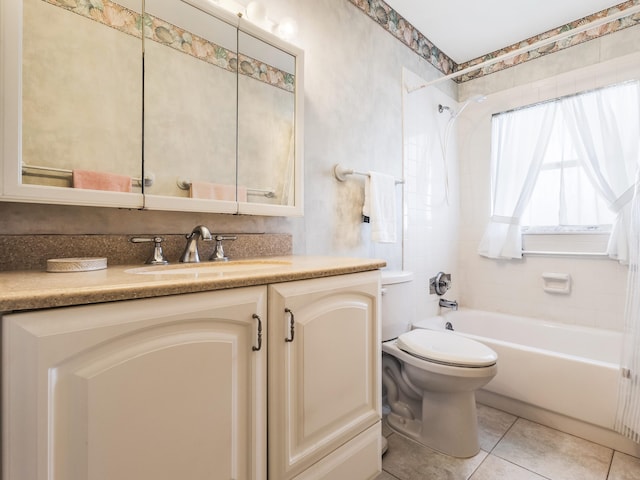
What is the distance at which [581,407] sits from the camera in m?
1.62

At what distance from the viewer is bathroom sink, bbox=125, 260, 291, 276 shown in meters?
1.01

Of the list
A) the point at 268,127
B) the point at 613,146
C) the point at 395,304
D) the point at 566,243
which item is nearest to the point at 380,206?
the point at 395,304

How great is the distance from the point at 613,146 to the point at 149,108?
103 inches

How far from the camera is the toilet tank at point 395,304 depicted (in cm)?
173

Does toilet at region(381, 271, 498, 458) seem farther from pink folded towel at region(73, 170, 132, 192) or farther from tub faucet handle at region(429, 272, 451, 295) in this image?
pink folded towel at region(73, 170, 132, 192)

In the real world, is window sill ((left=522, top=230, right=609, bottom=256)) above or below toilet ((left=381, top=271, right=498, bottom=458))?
above

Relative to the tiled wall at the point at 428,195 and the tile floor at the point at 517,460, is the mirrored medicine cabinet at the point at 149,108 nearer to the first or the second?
the tiled wall at the point at 428,195

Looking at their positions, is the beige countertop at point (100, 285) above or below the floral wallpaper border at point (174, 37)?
below

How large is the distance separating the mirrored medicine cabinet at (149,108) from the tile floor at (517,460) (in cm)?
124

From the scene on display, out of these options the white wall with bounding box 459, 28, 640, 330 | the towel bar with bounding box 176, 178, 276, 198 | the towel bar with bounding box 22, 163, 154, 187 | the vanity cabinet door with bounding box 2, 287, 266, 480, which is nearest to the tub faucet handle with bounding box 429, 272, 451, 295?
the white wall with bounding box 459, 28, 640, 330

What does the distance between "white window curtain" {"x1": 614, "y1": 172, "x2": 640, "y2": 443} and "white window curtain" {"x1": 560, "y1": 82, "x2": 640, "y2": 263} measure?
0.65m

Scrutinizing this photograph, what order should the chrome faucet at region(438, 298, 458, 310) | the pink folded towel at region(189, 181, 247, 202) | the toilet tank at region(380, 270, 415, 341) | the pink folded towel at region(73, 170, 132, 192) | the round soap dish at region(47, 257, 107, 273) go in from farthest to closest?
the chrome faucet at region(438, 298, 458, 310)
the toilet tank at region(380, 270, 415, 341)
the pink folded towel at region(189, 181, 247, 202)
the pink folded towel at region(73, 170, 132, 192)
the round soap dish at region(47, 257, 107, 273)

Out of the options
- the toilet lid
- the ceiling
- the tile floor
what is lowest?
the tile floor

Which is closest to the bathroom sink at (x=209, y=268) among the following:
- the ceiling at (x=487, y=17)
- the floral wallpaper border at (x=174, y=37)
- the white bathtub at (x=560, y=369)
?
the floral wallpaper border at (x=174, y=37)
